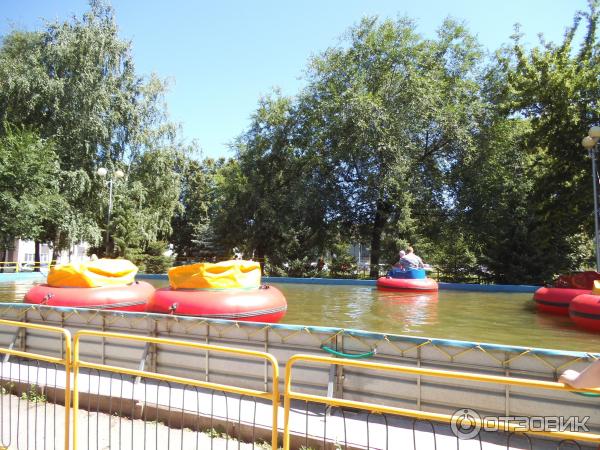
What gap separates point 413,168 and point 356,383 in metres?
21.7

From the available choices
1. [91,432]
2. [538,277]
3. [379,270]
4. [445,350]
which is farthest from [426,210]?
[91,432]

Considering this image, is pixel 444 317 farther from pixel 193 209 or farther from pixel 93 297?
pixel 193 209

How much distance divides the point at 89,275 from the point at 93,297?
648mm

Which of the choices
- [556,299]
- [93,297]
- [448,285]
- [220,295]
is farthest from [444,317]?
[448,285]

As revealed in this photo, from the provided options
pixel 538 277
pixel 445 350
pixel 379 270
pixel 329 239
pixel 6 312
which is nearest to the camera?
pixel 445 350

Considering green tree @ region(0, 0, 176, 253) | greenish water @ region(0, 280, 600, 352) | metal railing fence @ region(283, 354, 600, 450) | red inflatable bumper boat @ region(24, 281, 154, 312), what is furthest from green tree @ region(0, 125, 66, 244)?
metal railing fence @ region(283, 354, 600, 450)

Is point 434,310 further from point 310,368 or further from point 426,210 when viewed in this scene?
point 426,210

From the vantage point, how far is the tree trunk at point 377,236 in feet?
82.7

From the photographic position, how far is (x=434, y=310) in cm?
1178

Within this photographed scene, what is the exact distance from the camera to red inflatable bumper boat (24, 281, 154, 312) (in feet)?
28.4

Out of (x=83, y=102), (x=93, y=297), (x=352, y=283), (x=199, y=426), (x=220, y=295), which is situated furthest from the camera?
(x=83, y=102)

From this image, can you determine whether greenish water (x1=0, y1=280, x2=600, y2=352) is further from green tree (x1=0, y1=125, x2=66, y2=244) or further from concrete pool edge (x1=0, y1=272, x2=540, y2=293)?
green tree (x1=0, y1=125, x2=66, y2=244)

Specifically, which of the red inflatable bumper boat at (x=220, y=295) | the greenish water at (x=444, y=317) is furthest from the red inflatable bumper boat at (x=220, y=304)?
the greenish water at (x=444, y=317)

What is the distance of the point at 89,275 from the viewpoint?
30.3 feet
